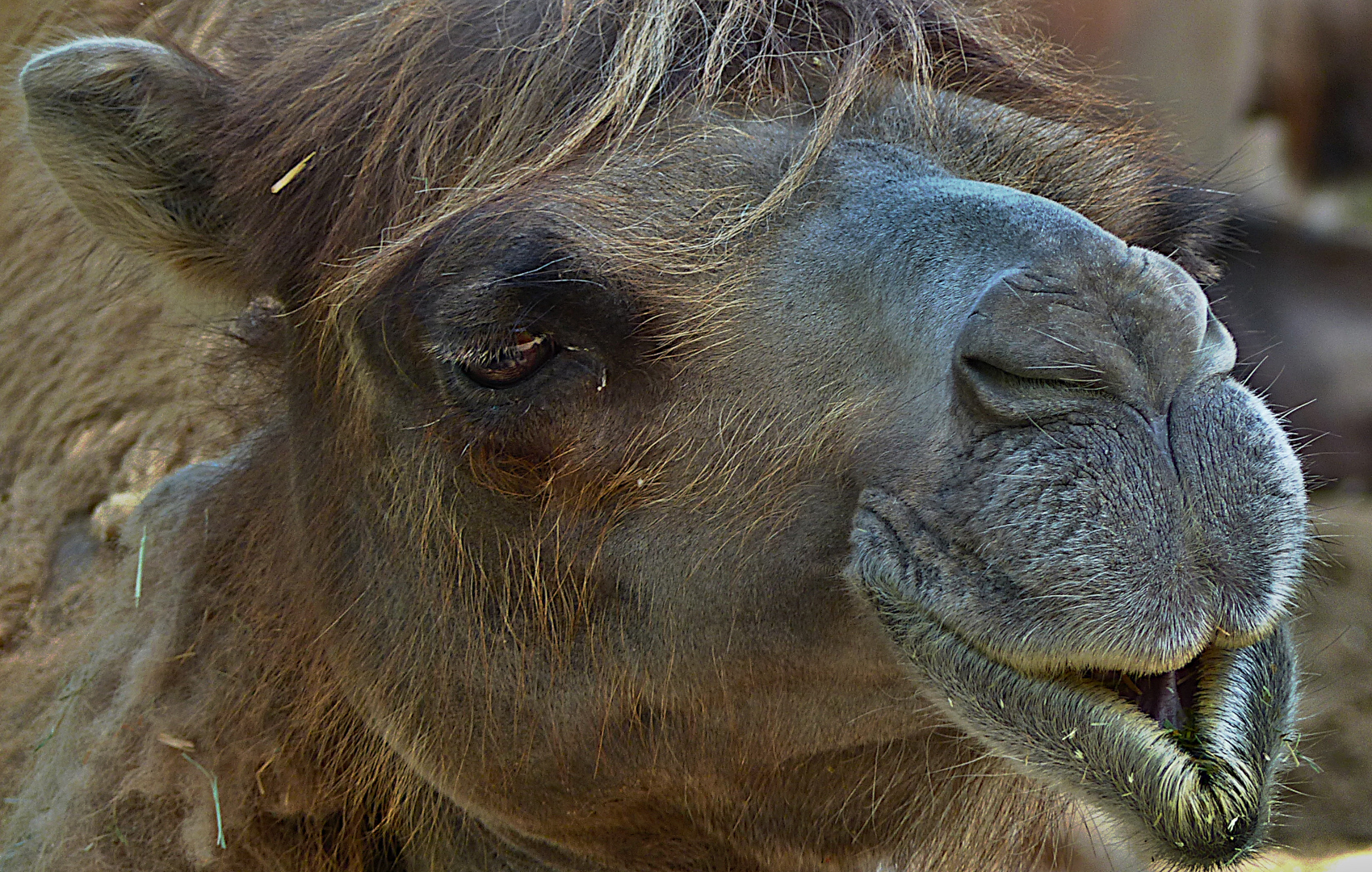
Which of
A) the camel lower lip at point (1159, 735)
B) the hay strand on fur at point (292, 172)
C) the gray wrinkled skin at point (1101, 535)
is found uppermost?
the hay strand on fur at point (292, 172)

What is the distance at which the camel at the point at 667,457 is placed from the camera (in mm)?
2262

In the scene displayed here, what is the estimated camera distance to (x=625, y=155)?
9.07 feet

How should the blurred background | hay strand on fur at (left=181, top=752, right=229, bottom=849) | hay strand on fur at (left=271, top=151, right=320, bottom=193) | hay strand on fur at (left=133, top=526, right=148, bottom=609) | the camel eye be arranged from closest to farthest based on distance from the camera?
1. the camel eye
2. hay strand on fur at (left=271, top=151, right=320, bottom=193)
3. hay strand on fur at (left=181, top=752, right=229, bottom=849)
4. hay strand on fur at (left=133, top=526, right=148, bottom=609)
5. the blurred background

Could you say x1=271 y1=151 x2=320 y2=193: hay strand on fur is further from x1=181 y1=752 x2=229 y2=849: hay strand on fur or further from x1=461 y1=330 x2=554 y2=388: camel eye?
x1=181 y1=752 x2=229 y2=849: hay strand on fur

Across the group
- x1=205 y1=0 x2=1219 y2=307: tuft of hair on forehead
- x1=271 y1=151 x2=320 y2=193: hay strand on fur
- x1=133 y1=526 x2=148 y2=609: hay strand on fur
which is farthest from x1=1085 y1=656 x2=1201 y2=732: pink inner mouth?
x1=133 y1=526 x2=148 y2=609: hay strand on fur

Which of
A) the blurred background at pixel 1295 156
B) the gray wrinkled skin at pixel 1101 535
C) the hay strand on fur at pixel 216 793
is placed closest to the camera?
the gray wrinkled skin at pixel 1101 535

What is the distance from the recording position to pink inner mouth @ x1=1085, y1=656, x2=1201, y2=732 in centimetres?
227

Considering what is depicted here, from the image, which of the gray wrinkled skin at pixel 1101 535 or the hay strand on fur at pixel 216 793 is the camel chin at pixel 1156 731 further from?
the hay strand on fur at pixel 216 793

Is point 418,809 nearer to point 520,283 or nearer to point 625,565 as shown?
point 625,565

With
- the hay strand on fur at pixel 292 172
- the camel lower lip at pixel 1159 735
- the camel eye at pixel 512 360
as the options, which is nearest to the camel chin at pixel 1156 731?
the camel lower lip at pixel 1159 735

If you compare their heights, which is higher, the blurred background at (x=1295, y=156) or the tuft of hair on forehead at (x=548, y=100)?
the tuft of hair on forehead at (x=548, y=100)

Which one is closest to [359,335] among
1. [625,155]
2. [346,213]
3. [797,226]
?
[346,213]

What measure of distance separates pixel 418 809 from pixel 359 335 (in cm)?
121

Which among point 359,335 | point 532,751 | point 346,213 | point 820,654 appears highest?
point 346,213
